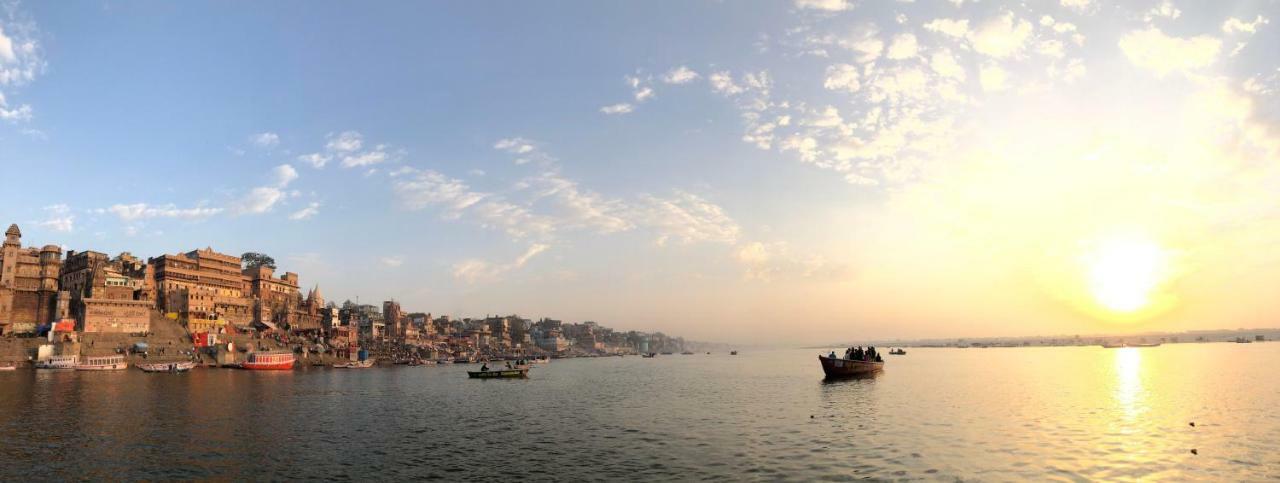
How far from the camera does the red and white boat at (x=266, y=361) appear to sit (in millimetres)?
119312

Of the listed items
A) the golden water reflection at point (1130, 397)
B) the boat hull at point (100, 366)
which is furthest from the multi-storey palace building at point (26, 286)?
the golden water reflection at point (1130, 397)

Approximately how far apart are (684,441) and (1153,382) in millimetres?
80509

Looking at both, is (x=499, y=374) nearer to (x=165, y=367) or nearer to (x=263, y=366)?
(x=263, y=366)

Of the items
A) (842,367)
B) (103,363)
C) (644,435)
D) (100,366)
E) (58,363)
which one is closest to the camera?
(644,435)

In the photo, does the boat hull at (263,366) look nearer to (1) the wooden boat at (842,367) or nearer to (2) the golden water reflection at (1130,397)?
(1) the wooden boat at (842,367)

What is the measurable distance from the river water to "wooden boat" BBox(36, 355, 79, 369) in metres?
44.9

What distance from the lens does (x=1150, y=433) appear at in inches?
1553

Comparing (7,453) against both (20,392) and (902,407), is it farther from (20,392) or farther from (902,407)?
(902,407)

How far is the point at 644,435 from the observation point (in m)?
39.6

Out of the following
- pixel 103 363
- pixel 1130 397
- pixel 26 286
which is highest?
pixel 26 286

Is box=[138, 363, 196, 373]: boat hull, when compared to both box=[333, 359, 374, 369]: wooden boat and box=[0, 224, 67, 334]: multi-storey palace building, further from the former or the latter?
box=[333, 359, 374, 369]: wooden boat

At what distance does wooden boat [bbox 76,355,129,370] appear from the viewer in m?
102

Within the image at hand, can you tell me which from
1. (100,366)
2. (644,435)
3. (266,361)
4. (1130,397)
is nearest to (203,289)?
(266,361)

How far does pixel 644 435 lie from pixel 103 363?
111 meters
